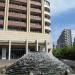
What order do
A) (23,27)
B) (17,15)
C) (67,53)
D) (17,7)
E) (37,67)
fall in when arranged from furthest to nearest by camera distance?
(67,53)
(23,27)
(17,7)
(17,15)
(37,67)

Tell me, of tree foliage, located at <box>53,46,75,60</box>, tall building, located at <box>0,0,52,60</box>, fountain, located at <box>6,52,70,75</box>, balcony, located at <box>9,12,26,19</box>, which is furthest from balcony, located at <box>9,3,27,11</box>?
fountain, located at <box>6,52,70,75</box>

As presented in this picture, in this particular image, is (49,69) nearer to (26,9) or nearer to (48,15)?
(26,9)

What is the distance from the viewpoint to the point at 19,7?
8706 cm

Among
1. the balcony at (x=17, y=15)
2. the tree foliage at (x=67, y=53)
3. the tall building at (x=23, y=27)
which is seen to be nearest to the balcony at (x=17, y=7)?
the tall building at (x=23, y=27)

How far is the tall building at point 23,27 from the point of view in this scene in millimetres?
75625

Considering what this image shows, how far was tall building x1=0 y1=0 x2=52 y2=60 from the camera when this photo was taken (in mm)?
75625

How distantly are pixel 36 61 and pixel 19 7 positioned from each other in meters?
63.6

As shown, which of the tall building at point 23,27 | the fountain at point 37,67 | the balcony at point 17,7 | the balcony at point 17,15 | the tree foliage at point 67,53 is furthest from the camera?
the tree foliage at point 67,53

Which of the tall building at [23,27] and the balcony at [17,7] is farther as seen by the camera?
the balcony at [17,7]

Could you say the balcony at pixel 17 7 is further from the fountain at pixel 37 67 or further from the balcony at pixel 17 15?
the fountain at pixel 37 67

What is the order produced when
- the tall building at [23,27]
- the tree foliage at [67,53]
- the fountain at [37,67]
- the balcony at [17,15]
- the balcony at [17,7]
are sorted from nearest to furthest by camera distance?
the fountain at [37,67] < the tall building at [23,27] < the balcony at [17,15] < the balcony at [17,7] < the tree foliage at [67,53]

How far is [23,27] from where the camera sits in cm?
8756

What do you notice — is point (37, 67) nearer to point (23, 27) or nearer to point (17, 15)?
point (17, 15)

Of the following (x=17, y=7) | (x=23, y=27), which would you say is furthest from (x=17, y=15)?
(x=23, y=27)
